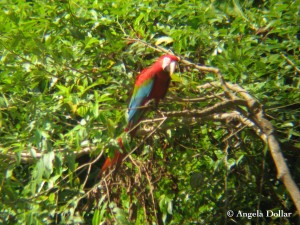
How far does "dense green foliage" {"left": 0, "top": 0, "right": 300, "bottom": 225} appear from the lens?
2.50 meters

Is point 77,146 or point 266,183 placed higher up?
point 77,146

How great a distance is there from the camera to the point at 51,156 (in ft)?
7.45

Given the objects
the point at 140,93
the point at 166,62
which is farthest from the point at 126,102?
the point at 166,62

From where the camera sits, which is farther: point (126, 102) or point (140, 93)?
point (140, 93)

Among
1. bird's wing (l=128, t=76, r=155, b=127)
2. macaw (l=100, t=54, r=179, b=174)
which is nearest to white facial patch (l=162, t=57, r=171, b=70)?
macaw (l=100, t=54, r=179, b=174)

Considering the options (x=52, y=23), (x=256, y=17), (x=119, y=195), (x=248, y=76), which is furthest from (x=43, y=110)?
(x=256, y=17)

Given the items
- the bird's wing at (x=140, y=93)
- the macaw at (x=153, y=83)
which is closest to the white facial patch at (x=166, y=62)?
the macaw at (x=153, y=83)

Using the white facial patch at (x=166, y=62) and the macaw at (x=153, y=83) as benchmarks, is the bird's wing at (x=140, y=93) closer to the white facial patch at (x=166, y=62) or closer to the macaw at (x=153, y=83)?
the macaw at (x=153, y=83)

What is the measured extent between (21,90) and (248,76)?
3.61 ft

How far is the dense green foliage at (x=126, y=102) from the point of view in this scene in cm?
250

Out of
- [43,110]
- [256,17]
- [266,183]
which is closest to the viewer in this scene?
[43,110]

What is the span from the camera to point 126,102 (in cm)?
295

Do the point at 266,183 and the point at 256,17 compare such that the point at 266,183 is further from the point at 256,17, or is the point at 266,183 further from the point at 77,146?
the point at 77,146

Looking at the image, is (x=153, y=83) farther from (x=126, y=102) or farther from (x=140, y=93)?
(x=126, y=102)
